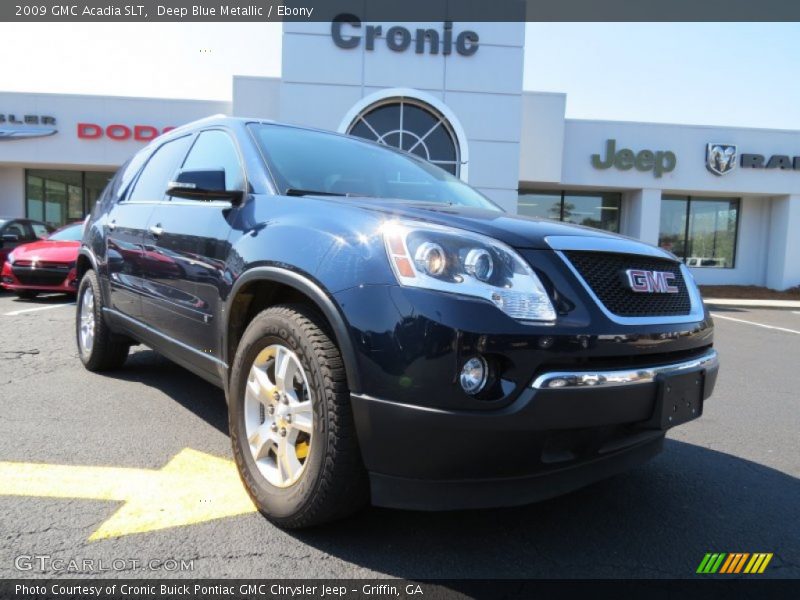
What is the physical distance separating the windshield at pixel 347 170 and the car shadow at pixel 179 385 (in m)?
1.64

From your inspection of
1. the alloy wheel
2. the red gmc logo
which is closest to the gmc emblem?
the alloy wheel

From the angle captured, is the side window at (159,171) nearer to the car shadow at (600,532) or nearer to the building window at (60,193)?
the car shadow at (600,532)

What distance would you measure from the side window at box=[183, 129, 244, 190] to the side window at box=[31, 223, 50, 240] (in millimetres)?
10463

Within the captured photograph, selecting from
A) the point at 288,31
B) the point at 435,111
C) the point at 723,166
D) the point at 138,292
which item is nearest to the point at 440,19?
the point at 435,111

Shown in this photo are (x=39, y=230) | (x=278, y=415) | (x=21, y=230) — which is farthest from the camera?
(x=39, y=230)

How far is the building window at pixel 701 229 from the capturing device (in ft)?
66.0

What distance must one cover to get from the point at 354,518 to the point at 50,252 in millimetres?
9403

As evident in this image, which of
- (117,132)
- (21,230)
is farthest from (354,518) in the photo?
(117,132)

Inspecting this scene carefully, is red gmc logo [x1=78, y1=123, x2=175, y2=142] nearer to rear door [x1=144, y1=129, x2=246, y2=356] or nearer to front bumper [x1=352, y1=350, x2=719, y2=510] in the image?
rear door [x1=144, y1=129, x2=246, y2=356]

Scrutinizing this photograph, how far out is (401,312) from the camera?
183 centimetres

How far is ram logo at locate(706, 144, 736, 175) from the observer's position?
18422 millimetres

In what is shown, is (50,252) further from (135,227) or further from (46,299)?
(135,227)

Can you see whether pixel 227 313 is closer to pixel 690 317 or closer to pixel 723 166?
pixel 690 317

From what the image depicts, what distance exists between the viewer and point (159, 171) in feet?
12.8
